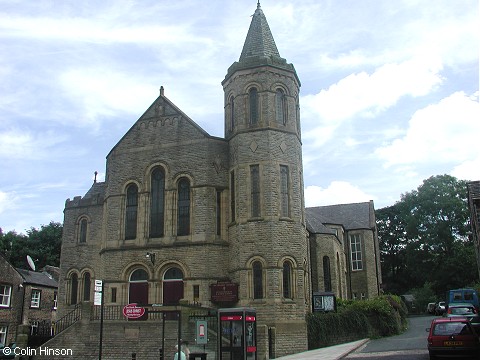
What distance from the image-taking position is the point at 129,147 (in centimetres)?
2881

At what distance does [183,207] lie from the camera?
1060 inches

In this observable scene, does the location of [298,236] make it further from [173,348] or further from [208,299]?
[173,348]

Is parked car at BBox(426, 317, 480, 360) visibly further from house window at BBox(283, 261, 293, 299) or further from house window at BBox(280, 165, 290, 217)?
house window at BBox(280, 165, 290, 217)

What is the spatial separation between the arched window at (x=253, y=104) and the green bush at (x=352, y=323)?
10.7m

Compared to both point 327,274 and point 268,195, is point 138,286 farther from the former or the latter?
point 327,274

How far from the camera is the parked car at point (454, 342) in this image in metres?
15.8

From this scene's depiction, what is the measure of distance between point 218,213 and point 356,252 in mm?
24658

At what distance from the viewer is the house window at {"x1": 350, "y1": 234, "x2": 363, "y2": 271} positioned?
4691cm

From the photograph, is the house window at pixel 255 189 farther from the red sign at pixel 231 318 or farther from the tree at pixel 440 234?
the tree at pixel 440 234

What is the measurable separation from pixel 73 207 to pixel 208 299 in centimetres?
1190

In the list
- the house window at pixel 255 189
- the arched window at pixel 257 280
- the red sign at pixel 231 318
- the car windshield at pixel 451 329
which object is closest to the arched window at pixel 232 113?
the house window at pixel 255 189

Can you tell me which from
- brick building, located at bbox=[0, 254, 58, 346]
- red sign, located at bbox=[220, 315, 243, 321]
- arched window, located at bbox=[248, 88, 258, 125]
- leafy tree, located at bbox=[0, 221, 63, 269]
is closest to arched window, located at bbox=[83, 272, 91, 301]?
brick building, located at bbox=[0, 254, 58, 346]

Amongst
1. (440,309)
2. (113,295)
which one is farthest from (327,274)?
(113,295)

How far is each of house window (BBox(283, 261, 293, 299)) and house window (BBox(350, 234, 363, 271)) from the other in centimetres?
2410
